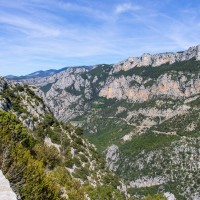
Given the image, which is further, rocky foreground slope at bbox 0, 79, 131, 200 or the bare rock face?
rocky foreground slope at bbox 0, 79, 131, 200

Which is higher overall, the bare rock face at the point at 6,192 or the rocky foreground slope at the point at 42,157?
the bare rock face at the point at 6,192

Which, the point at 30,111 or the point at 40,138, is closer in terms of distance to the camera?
the point at 40,138

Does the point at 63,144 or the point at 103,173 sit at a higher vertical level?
the point at 63,144

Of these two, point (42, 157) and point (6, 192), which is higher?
point (6, 192)

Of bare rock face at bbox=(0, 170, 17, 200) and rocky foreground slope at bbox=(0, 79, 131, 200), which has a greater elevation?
bare rock face at bbox=(0, 170, 17, 200)

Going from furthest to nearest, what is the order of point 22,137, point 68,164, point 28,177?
1. point 68,164
2. point 22,137
3. point 28,177

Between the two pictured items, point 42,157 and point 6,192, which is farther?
point 42,157

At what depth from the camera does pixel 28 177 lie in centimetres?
3966

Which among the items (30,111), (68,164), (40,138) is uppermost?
(30,111)

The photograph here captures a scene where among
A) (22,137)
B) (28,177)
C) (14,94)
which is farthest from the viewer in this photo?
(14,94)

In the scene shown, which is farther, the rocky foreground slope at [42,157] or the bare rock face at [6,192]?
the rocky foreground slope at [42,157]

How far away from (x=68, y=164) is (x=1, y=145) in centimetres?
5072

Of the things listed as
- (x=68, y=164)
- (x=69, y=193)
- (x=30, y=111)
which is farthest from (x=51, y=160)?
(x=30, y=111)

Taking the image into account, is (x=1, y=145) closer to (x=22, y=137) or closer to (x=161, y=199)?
(x=22, y=137)
